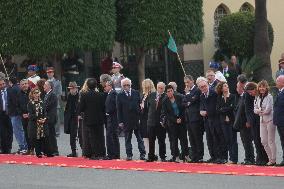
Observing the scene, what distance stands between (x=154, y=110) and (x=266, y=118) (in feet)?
8.87

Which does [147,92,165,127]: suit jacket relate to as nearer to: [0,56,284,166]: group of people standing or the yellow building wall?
[0,56,284,166]: group of people standing

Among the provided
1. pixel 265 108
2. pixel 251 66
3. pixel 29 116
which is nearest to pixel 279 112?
pixel 265 108

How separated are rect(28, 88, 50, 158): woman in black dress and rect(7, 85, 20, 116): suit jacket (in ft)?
3.38

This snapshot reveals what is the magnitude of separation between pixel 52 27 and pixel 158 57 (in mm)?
10405

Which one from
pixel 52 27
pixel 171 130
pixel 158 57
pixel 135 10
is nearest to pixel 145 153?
pixel 171 130

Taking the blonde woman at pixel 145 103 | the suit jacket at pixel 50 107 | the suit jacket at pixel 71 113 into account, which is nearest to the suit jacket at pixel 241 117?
the blonde woman at pixel 145 103

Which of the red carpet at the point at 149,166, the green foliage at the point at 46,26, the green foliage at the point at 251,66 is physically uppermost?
the green foliage at the point at 46,26

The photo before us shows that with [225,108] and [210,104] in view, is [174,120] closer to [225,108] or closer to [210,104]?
[210,104]

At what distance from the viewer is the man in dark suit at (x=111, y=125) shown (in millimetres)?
20656

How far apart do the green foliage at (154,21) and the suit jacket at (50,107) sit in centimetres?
1423

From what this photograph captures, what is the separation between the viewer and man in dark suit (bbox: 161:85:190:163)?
19.7 meters

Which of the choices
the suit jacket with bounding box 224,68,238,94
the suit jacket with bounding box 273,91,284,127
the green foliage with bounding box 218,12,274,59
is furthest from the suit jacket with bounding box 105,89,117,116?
the green foliage with bounding box 218,12,274,59

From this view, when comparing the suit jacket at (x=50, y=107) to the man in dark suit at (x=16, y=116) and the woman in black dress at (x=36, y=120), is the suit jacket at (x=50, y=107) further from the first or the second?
the man in dark suit at (x=16, y=116)

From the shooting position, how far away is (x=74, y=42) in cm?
3177
